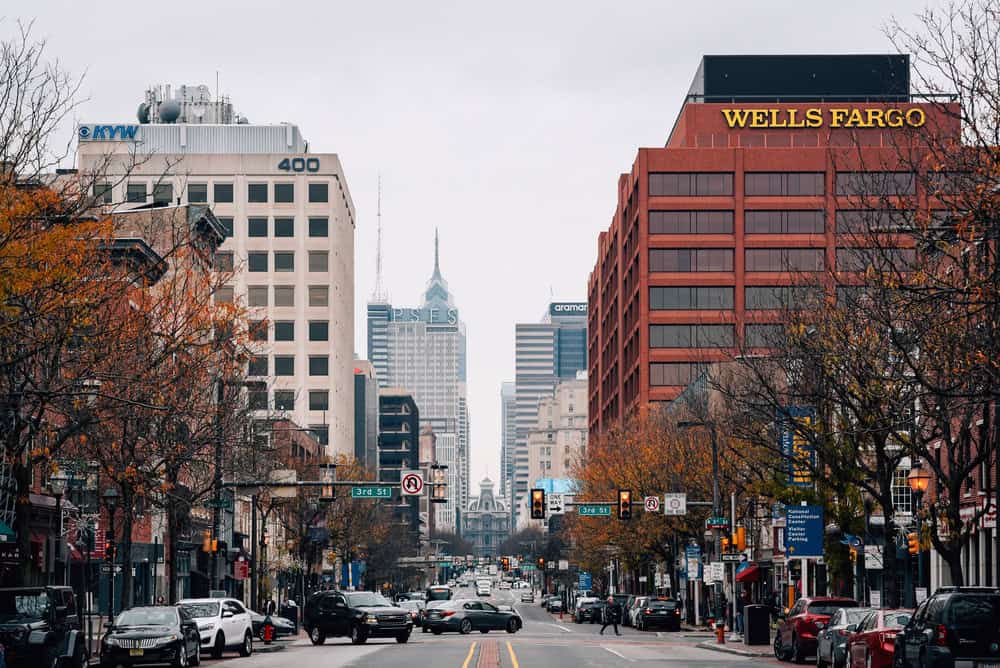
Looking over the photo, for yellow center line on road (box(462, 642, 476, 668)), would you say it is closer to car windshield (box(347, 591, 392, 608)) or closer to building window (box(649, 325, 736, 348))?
car windshield (box(347, 591, 392, 608))

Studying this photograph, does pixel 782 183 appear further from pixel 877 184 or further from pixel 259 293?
pixel 877 184

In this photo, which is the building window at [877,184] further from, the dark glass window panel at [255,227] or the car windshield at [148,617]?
the dark glass window panel at [255,227]

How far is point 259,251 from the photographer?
138m

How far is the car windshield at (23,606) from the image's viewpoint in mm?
31737

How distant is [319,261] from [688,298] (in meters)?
33.8

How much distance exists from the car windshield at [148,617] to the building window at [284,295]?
99224mm

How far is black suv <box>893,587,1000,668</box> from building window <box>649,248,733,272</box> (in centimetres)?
10428

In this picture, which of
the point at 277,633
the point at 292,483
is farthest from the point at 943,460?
the point at 277,633

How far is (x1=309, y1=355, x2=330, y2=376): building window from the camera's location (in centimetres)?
13888

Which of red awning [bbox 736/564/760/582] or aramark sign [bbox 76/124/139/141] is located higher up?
aramark sign [bbox 76/124/139/141]

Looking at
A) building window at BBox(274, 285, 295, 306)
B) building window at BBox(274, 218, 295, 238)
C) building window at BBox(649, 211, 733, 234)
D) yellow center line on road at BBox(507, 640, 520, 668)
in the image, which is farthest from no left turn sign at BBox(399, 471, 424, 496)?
building window at BBox(274, 218, 295, 238)

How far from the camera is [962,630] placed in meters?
27.0

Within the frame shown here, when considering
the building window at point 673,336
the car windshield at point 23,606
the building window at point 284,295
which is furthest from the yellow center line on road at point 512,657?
the building window at point 284,295

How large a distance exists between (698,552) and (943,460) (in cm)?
1817
